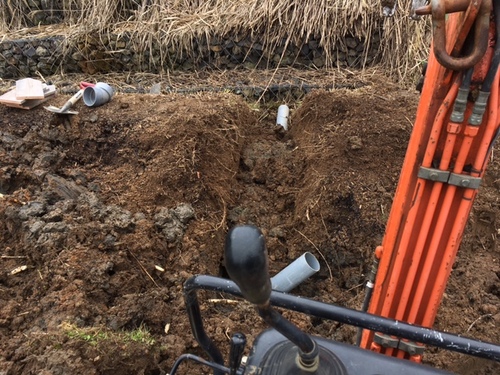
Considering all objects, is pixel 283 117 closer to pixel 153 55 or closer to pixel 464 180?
pixel 153 55

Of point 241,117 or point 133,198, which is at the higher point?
point 241,117

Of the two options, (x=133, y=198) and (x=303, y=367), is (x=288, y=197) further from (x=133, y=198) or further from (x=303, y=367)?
(x=303, y=367)

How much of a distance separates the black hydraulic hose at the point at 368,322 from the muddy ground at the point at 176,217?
1.35 metres

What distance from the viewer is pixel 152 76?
6551 mm

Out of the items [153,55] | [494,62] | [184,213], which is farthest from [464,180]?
[153,55]

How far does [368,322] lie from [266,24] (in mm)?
5474

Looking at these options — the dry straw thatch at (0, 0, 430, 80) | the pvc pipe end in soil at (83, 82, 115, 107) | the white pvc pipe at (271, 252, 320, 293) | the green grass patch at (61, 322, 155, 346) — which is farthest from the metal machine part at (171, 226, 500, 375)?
the dry straw thatch at (0, 0, 430, 80)

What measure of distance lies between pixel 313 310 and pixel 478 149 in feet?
2.37

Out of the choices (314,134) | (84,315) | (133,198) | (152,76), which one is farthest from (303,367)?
(152,76)

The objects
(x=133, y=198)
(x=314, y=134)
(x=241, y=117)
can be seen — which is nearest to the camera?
(x=133, y=198)

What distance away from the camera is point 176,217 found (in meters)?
3.40

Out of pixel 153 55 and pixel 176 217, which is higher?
pixel 153 55

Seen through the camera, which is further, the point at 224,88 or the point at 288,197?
the point at 224,88

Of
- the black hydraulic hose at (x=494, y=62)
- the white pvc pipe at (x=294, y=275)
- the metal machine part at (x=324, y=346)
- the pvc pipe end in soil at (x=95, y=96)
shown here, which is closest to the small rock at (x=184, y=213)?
the white pvc pipe at (x=294, y=275)
